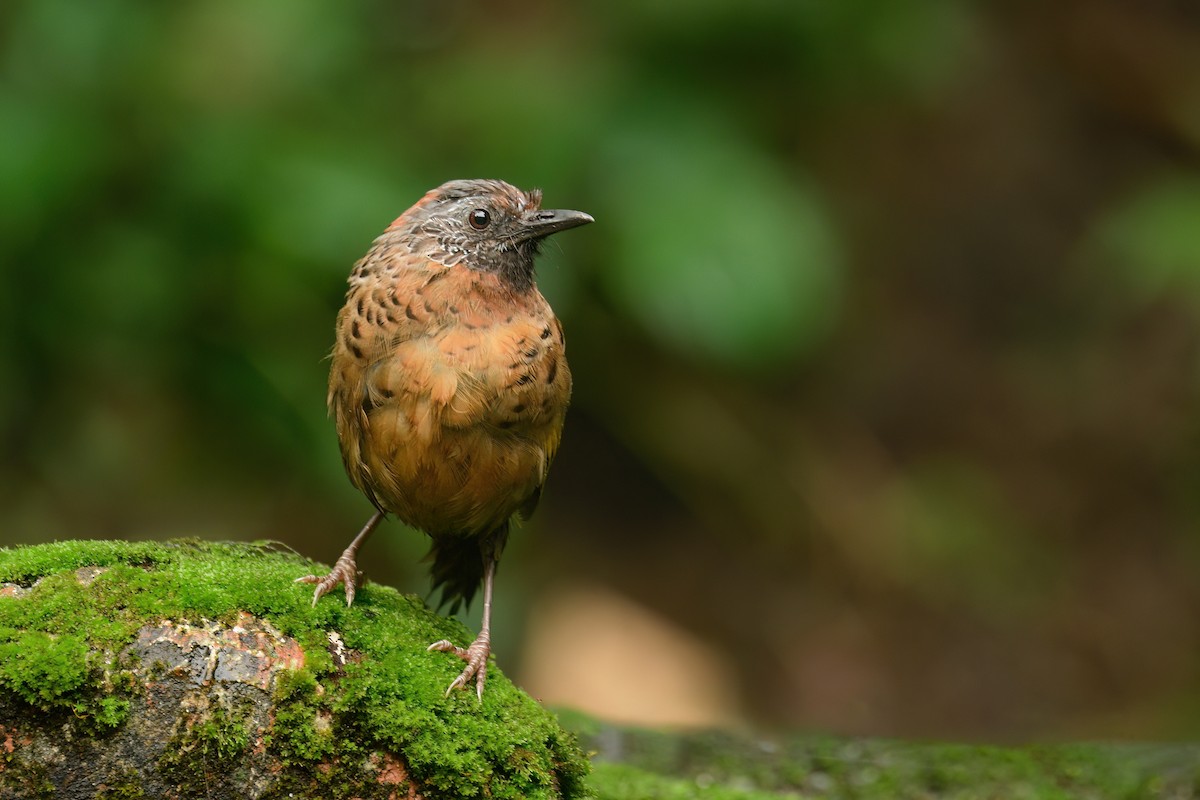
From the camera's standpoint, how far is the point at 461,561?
463 cm

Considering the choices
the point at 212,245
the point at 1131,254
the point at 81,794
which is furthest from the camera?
the point at 1131,254

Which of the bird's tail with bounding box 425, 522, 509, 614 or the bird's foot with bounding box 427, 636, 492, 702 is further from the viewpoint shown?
the bird's tail with bounding box 425, 522, 509, 614

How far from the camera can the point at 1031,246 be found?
9.67 meters

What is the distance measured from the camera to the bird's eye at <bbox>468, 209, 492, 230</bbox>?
4293 mm

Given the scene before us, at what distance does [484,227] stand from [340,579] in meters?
1.28

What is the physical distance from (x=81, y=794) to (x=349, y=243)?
3234 mm

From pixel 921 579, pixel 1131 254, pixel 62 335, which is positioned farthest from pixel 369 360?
pixel 921 579

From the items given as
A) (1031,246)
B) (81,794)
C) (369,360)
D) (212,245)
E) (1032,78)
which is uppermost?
(1032,78)

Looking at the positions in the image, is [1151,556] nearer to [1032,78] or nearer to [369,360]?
[1032,78]

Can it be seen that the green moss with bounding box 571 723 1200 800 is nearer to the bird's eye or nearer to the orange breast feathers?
the orange breast feathers

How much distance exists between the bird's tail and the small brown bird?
0.02 m

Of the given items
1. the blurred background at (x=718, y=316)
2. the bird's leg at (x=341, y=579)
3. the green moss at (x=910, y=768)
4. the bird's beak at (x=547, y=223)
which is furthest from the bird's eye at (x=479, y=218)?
the green moss at (x=910, y=768)

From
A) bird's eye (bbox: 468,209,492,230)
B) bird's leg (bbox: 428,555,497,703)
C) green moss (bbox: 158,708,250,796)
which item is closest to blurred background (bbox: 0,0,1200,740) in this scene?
bird's eye (bbox: 468,209,492,230)

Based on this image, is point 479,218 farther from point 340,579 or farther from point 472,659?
point 472,659
